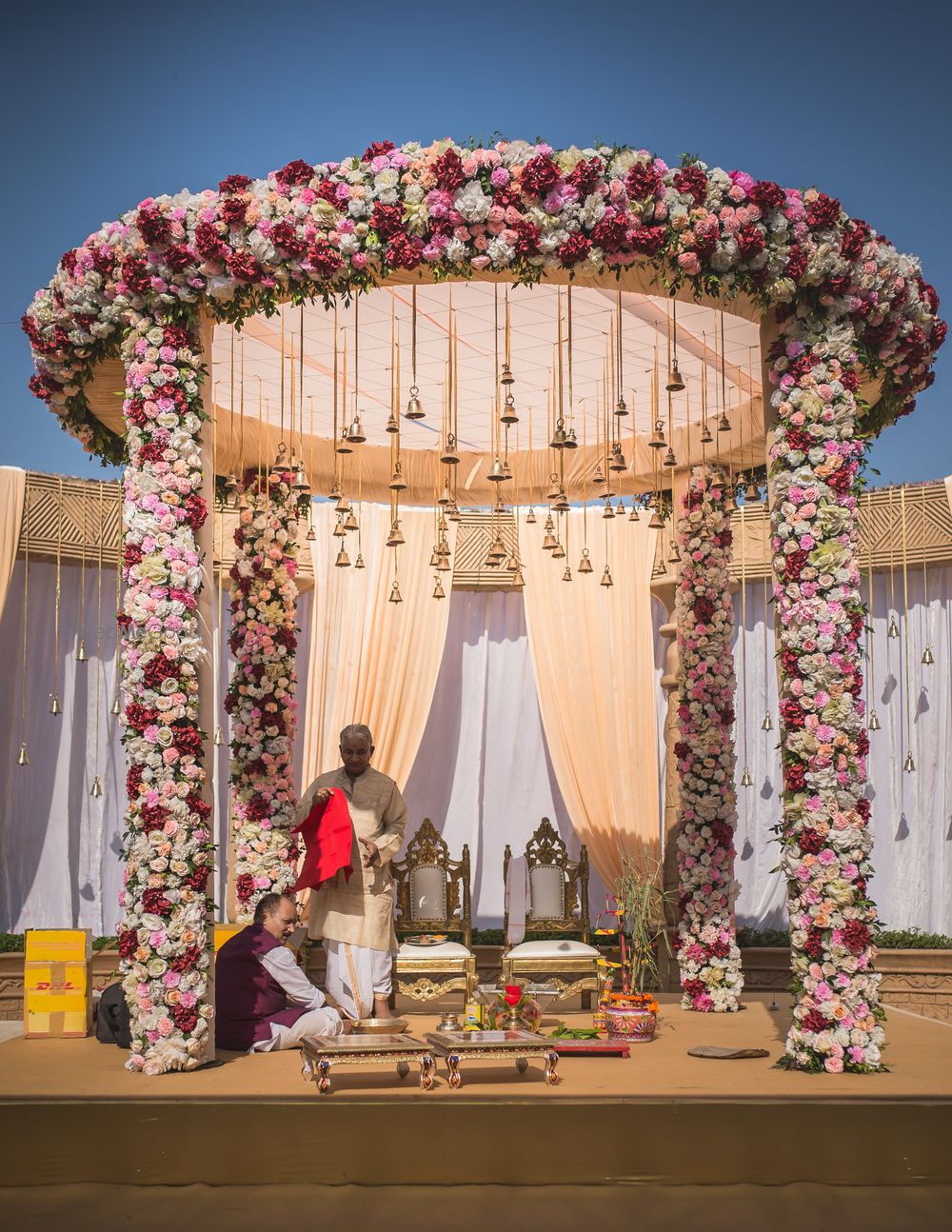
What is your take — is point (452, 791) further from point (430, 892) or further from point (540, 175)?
point (540, 175)

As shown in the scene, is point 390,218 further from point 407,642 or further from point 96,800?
point 96,800

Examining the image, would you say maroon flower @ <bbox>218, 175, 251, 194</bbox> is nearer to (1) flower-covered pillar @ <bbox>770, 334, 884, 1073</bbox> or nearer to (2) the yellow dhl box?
(1) flower-covered pillar @ <bbox>770, 334, 884, 1073</bbox>

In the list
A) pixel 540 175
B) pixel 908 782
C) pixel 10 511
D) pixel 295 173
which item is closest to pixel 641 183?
pixel 540 175

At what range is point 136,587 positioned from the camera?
6145mm

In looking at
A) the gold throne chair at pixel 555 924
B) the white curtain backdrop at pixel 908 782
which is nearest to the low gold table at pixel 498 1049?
the gold throne chair at pixel 555 924

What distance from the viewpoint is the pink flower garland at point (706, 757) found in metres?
8.20

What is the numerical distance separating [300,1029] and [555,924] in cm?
340

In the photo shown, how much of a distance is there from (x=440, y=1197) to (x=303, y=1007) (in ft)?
6.44

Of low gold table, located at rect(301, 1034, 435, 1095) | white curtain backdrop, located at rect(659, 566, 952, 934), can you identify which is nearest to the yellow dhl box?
low gold table, located at rect(301, 1034, 435, 1095)

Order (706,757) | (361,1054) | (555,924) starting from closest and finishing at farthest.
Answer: (361,1054), (706,757), (555,924)

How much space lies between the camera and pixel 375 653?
1143 centimetres

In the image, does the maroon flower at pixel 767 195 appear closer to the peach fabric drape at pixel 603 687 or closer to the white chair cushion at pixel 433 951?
the white chair cushion at pixel 433 951

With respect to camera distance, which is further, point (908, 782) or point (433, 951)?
point (908, 782)
